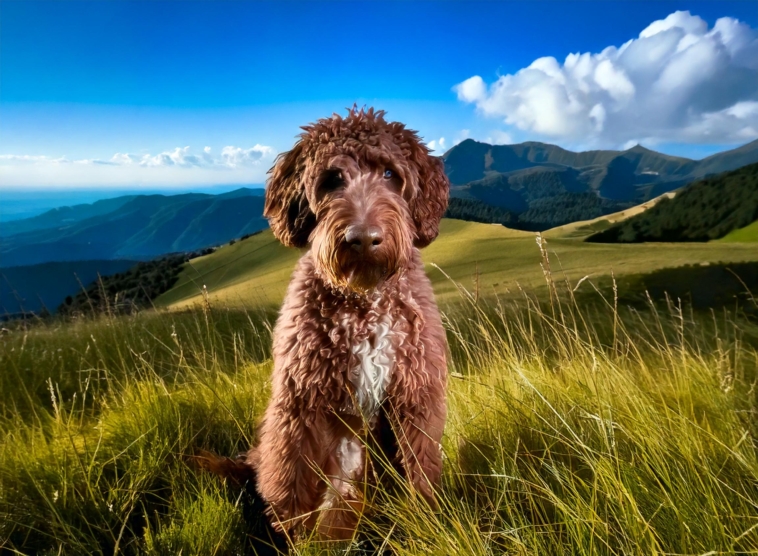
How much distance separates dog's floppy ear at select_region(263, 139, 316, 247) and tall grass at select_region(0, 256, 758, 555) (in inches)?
49.0

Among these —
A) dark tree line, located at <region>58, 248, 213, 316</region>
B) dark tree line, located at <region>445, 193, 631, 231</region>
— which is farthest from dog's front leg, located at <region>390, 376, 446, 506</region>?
dark tree line, located at <region>445, 193, 631, 231</region>

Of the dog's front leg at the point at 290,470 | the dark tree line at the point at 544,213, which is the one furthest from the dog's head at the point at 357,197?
the dark tree line at the point at 544,213

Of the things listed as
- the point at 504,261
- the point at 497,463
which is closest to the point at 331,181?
the point at 497,463

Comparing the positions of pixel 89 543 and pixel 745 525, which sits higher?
pixel 745 525

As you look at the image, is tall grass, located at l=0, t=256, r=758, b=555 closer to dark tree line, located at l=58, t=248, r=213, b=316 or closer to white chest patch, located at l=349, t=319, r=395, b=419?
white chest patch, located at l=349, t=319, r=395, b=419

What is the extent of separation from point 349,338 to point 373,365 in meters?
0.20

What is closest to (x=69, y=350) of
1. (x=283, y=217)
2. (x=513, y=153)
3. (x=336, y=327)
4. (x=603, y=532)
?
(x=283, y=217)

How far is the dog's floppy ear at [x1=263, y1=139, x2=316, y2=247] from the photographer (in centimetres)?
286

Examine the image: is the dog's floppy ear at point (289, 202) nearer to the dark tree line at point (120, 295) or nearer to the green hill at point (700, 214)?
the dark tree line at point (120, 295)

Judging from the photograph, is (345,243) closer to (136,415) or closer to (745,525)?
(745,525)

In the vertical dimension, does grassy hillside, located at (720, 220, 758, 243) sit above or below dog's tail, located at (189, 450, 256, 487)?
above

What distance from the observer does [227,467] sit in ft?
10.3

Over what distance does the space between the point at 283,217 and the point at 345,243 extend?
754 millimetres

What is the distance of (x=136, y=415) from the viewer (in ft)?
11.5
